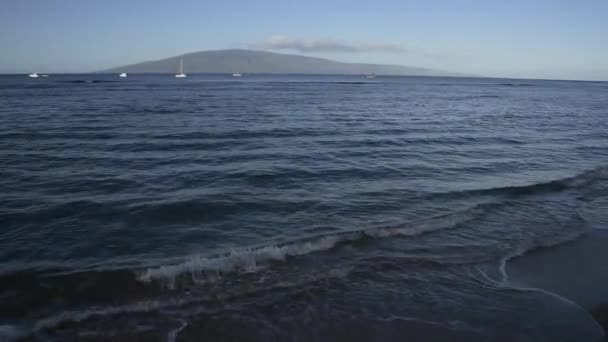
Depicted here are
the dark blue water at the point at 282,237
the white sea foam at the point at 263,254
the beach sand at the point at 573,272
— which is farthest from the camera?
the white sea foam at the point at 263,254

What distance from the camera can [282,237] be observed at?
9844 mm

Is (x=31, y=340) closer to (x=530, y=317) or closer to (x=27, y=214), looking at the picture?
(x=27, y=214)

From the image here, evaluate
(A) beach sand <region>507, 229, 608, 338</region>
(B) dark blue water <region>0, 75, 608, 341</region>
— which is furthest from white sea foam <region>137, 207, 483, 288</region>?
(A) beach sand <region>507, 229, 608, 338</region>

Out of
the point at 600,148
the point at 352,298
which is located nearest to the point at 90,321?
the point at 352,298

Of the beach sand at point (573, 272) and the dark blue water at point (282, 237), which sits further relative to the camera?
the beach sand at point (573, 272)

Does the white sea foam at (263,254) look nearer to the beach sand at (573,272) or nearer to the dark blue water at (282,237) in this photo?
the dark blue water at (282,237)

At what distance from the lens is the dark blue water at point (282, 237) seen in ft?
21.2

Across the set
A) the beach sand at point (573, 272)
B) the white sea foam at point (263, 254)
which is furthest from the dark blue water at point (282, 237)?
the beach sand at point (573, 272)

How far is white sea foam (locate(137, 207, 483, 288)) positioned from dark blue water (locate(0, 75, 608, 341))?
41mm

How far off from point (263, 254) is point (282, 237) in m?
1.19

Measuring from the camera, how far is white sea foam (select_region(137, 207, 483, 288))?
7916 millimetres

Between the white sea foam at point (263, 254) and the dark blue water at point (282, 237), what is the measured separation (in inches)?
1.6

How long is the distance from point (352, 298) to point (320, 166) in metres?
10.1

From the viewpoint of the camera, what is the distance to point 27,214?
1092cm
